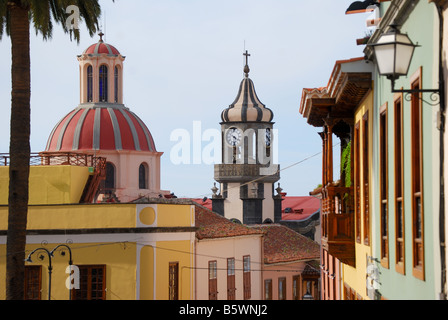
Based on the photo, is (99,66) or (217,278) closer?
(217,278)

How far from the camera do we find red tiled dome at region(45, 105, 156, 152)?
61.9m

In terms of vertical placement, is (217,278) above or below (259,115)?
below

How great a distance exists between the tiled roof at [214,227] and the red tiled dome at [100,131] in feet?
56.1

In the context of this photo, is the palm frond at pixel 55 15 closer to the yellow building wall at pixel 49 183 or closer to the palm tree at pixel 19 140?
the palm tree at pixel 19 140

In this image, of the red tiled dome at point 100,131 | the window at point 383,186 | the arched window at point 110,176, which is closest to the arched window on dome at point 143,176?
the red tiled dome at point 100,131

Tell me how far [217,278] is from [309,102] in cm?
2095

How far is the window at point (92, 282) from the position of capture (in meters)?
31.4

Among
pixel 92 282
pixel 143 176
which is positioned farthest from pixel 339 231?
pixel 143 176

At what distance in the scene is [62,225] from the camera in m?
32.3

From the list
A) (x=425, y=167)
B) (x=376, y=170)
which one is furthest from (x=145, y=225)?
(x=425, y=167)

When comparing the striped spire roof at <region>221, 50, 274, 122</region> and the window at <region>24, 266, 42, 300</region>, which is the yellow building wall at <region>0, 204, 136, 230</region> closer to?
the window at <region>24, 266, 42, 300</region>

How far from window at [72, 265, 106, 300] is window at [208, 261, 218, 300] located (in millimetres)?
7109
